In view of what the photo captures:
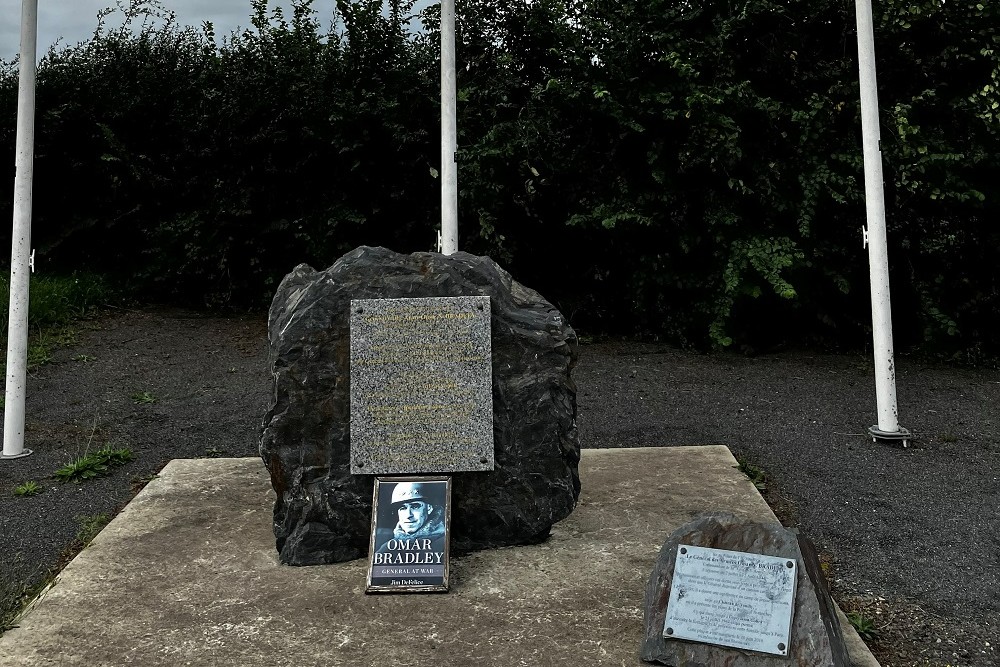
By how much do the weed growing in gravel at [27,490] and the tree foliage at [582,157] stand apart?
4576 millimetres

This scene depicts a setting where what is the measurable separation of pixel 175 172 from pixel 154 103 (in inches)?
33.5

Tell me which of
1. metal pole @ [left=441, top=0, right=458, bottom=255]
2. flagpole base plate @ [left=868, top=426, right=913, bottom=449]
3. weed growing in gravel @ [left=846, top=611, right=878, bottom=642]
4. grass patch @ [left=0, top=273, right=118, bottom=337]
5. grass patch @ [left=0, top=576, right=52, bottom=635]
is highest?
metal pole @ [left=441, top=0, right=458, bottom=255]

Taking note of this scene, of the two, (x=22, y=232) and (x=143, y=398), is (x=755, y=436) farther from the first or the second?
(x=22, y=232)

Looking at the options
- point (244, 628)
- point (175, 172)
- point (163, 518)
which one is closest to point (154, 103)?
point (175, 172)

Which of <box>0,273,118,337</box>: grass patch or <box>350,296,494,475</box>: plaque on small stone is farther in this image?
<box>0,273,118,337</box>: grass patch

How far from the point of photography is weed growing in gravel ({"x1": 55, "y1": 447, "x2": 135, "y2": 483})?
5.18 meters

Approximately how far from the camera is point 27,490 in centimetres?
489

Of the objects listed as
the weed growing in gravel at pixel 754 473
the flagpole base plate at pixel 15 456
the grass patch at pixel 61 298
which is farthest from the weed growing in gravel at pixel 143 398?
the weed growing in gravel at pixel 754 473

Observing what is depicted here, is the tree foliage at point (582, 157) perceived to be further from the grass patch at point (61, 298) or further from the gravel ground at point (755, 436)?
the gravel ground at point (755, 436)

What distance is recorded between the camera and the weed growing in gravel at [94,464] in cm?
518

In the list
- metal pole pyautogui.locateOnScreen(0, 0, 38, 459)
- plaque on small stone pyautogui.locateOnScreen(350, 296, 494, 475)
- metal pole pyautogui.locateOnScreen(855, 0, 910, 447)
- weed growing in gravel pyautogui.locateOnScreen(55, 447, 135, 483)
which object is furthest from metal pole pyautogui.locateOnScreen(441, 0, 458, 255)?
metal pole pyautogui.locateOnScreen(855, 0, 910, 447)

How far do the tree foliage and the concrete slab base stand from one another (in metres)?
4.26

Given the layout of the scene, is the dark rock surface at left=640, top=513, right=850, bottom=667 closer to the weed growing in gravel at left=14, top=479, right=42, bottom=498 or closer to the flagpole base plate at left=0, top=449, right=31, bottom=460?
the weed growing in gravel at left=14, top=479, right=42, bottom=498

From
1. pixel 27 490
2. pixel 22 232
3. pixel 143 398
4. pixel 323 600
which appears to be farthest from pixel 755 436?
pixel 22 232
